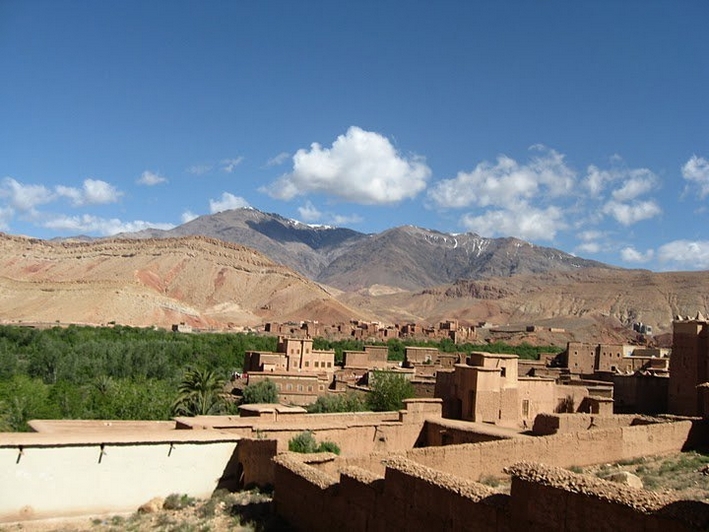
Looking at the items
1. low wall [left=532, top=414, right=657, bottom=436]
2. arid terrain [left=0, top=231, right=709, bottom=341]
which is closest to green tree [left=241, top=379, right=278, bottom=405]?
low wall [left=532, top=414, right=657, bottom=436]

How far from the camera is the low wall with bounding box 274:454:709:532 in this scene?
614cm

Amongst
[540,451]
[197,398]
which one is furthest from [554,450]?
[197,398]

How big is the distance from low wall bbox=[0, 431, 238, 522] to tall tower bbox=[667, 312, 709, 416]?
17403 millimetres

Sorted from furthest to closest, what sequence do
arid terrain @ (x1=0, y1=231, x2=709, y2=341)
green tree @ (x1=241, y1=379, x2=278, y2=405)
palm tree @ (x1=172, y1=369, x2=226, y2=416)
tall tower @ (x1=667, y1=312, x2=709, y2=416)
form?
arid terrain @ (x1=0, y1=231, x2=709, y2=341) → green tree @ (x1=241, y1=379, x2=278, y2=405) → palm tree @ (x1=172, y1=369, x2=226, y2=416) → tall tower @ (x1=667, y1=312, x2=709, y2=416)

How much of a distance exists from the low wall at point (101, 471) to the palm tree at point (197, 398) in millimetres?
10464

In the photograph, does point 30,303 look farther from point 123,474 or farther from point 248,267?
point 123,474

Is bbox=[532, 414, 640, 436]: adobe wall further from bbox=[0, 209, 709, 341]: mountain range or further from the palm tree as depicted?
bbox=[0, 209, 709, 341]: mountain range

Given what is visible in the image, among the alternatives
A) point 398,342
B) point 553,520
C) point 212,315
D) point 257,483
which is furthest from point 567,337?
point 553,520

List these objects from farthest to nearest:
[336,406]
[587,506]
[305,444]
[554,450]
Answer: [336,406] → [305,444] → [554,450] → [587,506]

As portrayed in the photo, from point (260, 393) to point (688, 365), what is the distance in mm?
18294

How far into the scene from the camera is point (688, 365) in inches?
933

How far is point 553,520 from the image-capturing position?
6699 millimetres

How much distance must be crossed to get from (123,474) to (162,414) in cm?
1090

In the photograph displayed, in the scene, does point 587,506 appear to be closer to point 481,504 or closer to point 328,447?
point 481,504
